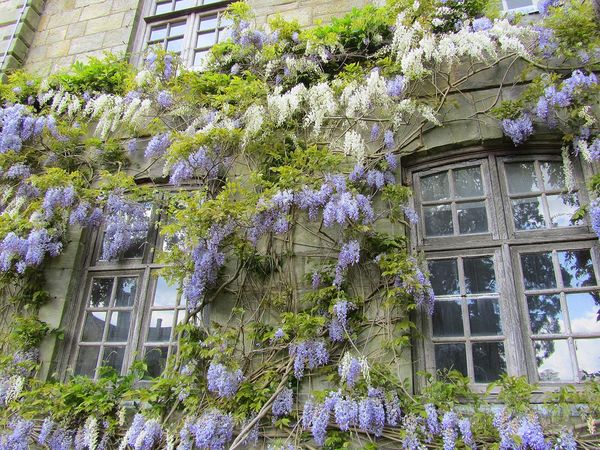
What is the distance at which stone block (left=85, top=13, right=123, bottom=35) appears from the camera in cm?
561

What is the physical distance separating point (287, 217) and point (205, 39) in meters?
2.98

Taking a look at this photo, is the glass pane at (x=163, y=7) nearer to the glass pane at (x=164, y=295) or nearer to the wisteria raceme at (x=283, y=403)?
the glass pane at (x=164, y=295)

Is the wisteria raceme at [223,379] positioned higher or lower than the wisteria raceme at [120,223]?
lower

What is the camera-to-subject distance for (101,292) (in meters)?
4.21

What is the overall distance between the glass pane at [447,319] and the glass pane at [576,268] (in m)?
0.73

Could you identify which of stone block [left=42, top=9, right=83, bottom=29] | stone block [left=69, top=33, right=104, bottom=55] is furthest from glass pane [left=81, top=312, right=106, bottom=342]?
stone block [left=42, top=9, right=83, bottom=29]

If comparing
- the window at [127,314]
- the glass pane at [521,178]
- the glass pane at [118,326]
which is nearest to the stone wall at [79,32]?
the window at [127,314]

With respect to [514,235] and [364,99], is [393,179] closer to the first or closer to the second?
[364,99]

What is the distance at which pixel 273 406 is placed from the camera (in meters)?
3.16

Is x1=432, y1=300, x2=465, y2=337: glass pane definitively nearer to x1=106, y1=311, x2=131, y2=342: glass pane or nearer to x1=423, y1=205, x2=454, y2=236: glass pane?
x1=423, y1=205, x2=454, y2=236: glass pane

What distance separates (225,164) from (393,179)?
1445 mm

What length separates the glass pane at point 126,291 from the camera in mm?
4089

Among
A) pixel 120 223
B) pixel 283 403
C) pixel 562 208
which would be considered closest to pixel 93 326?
pixel 120 223

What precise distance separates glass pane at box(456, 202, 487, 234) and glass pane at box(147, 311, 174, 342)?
95.2 inches
